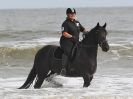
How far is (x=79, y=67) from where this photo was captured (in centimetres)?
1209

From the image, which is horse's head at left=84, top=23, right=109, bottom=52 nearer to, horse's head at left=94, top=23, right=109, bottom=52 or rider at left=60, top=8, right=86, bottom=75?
horse's head at left=94, top=23, right=109, bottom=52

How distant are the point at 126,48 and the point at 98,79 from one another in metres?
12.8

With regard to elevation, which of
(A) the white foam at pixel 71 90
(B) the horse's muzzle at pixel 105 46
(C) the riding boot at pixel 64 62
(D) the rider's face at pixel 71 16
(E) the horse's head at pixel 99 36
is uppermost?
(D) the rider's face at pixel 71 16

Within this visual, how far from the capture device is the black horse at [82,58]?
468 inches

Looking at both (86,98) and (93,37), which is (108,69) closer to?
(93,37)

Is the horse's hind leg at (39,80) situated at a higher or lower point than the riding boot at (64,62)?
lower

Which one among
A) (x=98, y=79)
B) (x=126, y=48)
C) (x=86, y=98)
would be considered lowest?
(x=126, y=48)

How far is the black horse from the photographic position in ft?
39.0

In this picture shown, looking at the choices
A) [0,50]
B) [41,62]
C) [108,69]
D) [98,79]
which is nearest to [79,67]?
[41,62]

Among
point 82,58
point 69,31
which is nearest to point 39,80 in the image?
point 82,58

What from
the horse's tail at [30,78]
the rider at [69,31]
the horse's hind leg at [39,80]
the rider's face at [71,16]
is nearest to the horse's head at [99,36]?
the rider at [69,31]

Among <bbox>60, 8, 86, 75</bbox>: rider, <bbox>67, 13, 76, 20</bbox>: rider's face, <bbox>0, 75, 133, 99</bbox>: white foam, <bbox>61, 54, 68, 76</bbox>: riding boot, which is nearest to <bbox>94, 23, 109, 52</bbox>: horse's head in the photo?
<bbox>60, 8, 86, 75</bbox>: rider

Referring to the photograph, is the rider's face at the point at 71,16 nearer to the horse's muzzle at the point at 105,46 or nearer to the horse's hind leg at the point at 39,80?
the horse's muzzle at the point at 105,46

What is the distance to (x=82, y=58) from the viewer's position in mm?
12102
